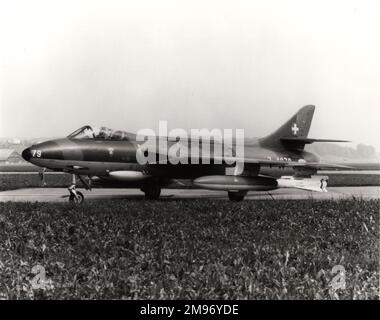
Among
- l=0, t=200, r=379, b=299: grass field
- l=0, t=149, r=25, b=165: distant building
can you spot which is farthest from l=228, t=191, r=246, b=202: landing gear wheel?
l=0, t=149, r=25, b=165: distant building

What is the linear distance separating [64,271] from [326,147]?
154 metres

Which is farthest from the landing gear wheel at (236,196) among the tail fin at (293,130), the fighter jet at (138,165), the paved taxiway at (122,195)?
the tail fin at (293,130)

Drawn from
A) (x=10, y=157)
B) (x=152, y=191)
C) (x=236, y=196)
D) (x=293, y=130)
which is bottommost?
(x=10, y=157)

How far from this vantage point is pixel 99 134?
47.3 feet

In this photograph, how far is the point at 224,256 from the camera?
5645 mm

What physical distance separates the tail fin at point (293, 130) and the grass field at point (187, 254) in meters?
9.31

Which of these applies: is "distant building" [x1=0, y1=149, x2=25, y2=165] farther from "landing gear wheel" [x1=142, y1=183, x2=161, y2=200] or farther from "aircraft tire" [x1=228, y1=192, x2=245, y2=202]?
"aircraft tire" [x1=228, y1=192, x2=245, y2=202]

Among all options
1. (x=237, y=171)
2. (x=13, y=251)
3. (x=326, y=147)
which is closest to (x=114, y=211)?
(x=13, y=251)

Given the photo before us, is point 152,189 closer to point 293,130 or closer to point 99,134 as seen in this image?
point 99,134

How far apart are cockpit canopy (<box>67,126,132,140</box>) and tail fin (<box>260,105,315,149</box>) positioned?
6.57 meters

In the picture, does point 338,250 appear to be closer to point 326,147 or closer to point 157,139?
point 157,139

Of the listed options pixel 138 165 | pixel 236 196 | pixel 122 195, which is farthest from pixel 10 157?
pixel 236 196

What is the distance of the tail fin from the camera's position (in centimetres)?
1845

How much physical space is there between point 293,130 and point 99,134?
28.4 ft
